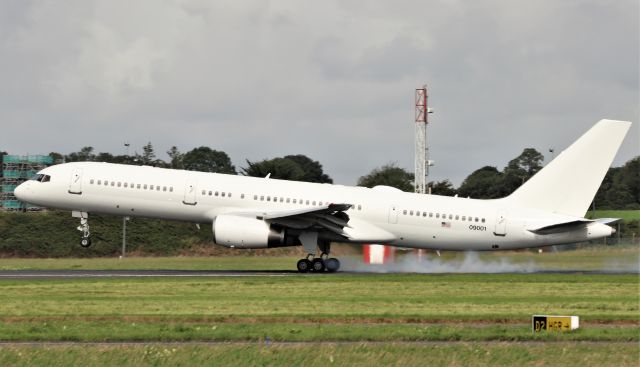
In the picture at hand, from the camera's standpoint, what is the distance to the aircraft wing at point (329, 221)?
45031 millimetres

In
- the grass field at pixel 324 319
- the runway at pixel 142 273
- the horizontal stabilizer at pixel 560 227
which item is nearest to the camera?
the grass field at pixel 324 319

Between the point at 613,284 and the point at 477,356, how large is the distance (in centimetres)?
2255

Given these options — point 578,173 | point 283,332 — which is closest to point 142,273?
point 578,173

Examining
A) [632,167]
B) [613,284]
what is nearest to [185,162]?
[632,167]

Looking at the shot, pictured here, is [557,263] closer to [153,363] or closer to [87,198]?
[87,198]

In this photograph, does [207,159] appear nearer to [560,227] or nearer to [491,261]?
[491,261]

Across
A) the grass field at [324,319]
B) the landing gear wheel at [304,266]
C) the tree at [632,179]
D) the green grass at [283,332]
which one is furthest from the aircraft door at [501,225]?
the tree at [632,179]

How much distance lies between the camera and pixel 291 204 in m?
47.2

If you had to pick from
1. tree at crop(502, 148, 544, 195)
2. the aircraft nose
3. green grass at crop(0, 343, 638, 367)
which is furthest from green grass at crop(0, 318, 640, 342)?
tree at crop(502, 148, 544, 195)

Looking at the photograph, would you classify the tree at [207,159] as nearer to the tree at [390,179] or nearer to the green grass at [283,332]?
the tree at [390,179]

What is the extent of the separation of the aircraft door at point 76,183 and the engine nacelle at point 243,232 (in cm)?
681

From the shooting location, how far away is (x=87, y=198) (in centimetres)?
4722

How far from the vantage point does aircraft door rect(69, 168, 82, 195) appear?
155ft

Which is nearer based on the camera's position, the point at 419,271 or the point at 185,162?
the point at 419,271
